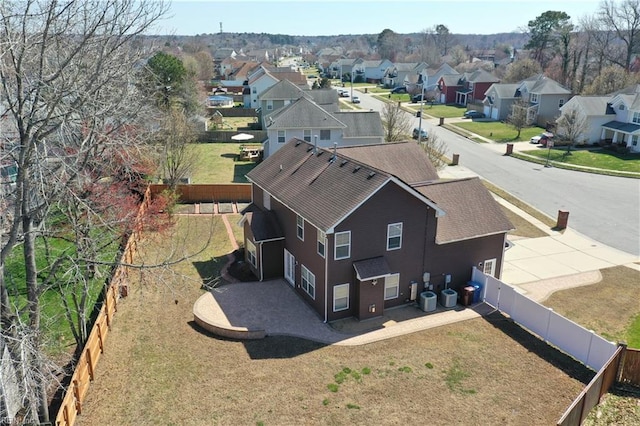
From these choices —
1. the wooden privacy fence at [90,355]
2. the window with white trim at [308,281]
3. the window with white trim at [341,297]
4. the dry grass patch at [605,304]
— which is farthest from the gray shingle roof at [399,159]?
the wooden privacy fence at [90,355]

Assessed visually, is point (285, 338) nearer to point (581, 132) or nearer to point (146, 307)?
point (146, 307)

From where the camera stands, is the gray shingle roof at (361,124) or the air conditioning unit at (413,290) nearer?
the air conditioning unit at (413,290)

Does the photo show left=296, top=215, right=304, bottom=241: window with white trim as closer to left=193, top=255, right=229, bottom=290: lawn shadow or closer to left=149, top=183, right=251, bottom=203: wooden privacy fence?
left=193, top=255, right=229, bottom=290: lawn shadow

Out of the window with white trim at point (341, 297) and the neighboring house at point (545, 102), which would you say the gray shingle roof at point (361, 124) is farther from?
the neighboring house at point (545, 102)

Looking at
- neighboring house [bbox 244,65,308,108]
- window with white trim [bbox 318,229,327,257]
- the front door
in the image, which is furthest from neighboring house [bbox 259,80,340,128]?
window with white trim [bbox 318,229,327,257]

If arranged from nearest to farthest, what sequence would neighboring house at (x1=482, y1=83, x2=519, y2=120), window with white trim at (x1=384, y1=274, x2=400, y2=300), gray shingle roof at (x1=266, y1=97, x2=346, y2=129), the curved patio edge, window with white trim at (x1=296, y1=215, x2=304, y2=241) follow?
the curved patio edge
window with white trim at (x1=384, y1=274, x2=400, y2=300)
window with white trim at (x1=296, y1=215, x2=304, y2=241)
gray shingle roof at (x1=266, y1=97, x2=346, y2=129)
neighboring house at (x1=482, y1=83, x2=519, y2=120)

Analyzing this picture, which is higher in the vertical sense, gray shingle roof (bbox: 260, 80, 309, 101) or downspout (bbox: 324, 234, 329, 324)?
gray shingle roof (bbox: 260, 80, 309, 101)

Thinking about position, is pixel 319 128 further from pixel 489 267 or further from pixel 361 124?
pixel 489 267
